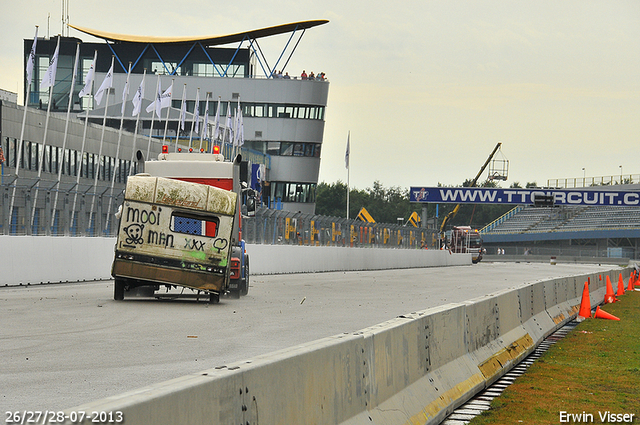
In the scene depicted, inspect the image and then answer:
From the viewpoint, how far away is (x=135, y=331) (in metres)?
12.3

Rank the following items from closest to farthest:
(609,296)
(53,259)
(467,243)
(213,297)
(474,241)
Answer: (213,297)
(53,259)
(609,296)
(467,243)
(474,241)

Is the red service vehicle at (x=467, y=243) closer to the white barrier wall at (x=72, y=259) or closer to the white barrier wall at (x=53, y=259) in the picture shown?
the white barrier wall at (x=72, y=259)

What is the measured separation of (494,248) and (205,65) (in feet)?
140

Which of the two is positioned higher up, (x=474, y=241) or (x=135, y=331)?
(x=474, y=241)

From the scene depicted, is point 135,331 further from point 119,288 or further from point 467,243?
point 467,243

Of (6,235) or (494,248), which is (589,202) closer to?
(494,248)

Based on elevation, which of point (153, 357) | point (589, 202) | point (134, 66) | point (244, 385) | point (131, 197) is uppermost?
point (134, 66)

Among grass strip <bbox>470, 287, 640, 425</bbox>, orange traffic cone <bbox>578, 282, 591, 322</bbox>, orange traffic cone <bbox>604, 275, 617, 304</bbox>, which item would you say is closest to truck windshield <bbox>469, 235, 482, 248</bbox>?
orange traffic cone <bbox>604, 275, 617, 304</bbox>

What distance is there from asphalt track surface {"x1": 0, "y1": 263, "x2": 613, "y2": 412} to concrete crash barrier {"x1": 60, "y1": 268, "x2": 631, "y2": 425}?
90.4 inches

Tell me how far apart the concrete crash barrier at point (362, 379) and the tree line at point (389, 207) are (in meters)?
142

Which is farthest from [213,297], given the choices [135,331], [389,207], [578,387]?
[389,207]

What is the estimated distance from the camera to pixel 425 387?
752cm

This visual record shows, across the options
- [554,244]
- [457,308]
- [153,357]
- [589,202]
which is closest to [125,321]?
[153,357]

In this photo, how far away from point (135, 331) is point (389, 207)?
536ft
